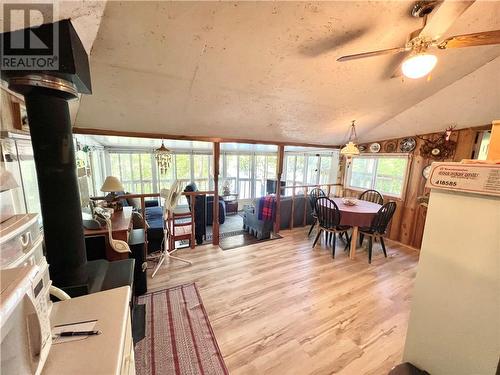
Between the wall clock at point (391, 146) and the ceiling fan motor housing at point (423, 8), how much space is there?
3.15 m

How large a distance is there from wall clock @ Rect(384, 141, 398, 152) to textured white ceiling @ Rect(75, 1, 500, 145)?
0.81m

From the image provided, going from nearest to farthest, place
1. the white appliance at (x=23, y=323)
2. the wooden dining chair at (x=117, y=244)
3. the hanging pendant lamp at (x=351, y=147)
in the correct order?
the white appliance at (x=23, y=323)
the wooden dining chair at (x=117, y=244)
the hanging pendant lamp at (x=351, y=147)

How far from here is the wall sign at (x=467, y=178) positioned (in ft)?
2.58

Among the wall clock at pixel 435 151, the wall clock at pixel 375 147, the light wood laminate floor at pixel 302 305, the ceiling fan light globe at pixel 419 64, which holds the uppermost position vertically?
the ceiling fan light globe at pixel 419 64

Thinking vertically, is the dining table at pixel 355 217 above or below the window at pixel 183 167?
below

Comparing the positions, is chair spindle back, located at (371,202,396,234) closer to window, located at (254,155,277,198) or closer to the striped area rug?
the striped area rug

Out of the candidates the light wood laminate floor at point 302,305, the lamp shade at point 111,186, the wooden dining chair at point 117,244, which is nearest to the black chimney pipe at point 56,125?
the wooden dining chair at point 117,244

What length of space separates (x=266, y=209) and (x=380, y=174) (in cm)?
262

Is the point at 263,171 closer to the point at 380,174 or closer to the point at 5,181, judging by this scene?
the point at 380,174

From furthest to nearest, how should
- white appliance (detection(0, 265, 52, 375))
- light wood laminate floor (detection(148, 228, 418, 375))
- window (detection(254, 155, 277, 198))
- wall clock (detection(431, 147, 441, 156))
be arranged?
window (detection(254, 155, 277, 198))
wall clock (detection(431, 147, 441, 156))
light wood laminate floor (detection(148, 228, 418, 375))
white appliance (detection(0, 265, 52, 375))

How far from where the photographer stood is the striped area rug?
1503mm

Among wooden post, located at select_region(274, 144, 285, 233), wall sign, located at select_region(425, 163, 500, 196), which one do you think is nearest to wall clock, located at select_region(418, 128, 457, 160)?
wooden post, located at select_region(274, 144, 285, 233)

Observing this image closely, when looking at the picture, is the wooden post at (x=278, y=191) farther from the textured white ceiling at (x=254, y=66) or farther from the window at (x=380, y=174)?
the window at (x=380, y=174)

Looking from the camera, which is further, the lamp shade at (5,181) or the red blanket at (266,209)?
the red blanket at (266,209)
